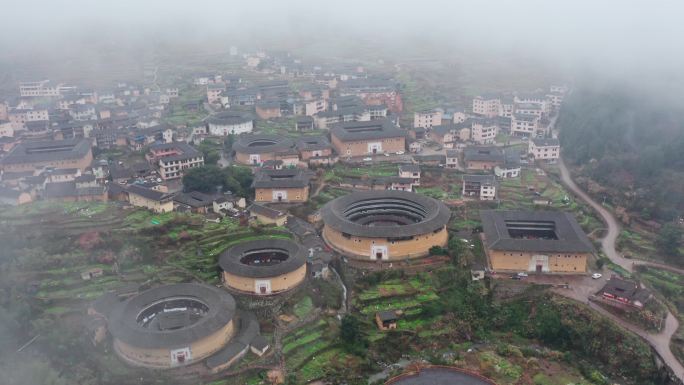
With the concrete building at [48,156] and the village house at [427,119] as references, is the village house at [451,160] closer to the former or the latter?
the village house at [427,119]

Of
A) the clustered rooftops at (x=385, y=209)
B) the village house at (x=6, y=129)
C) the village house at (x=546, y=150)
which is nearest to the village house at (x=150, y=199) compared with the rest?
the clustered rooftops at (x=385, y=209)

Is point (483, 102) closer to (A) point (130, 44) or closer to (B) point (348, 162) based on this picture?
(B) point (348, 162)

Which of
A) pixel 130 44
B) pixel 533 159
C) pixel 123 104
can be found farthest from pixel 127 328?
pixel 130 44

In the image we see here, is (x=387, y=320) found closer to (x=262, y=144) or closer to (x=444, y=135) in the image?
(x=262, y=144)

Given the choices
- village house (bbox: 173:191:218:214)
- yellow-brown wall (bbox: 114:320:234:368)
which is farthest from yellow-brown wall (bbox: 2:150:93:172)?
yellow-brown wall (bbox: 114:320:234:368)

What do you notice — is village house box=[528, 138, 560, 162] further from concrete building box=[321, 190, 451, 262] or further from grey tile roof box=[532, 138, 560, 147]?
concrete building box=[321, 190, 451, 262]

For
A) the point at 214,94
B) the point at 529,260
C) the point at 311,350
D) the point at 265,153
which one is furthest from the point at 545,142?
the point at 214,94
